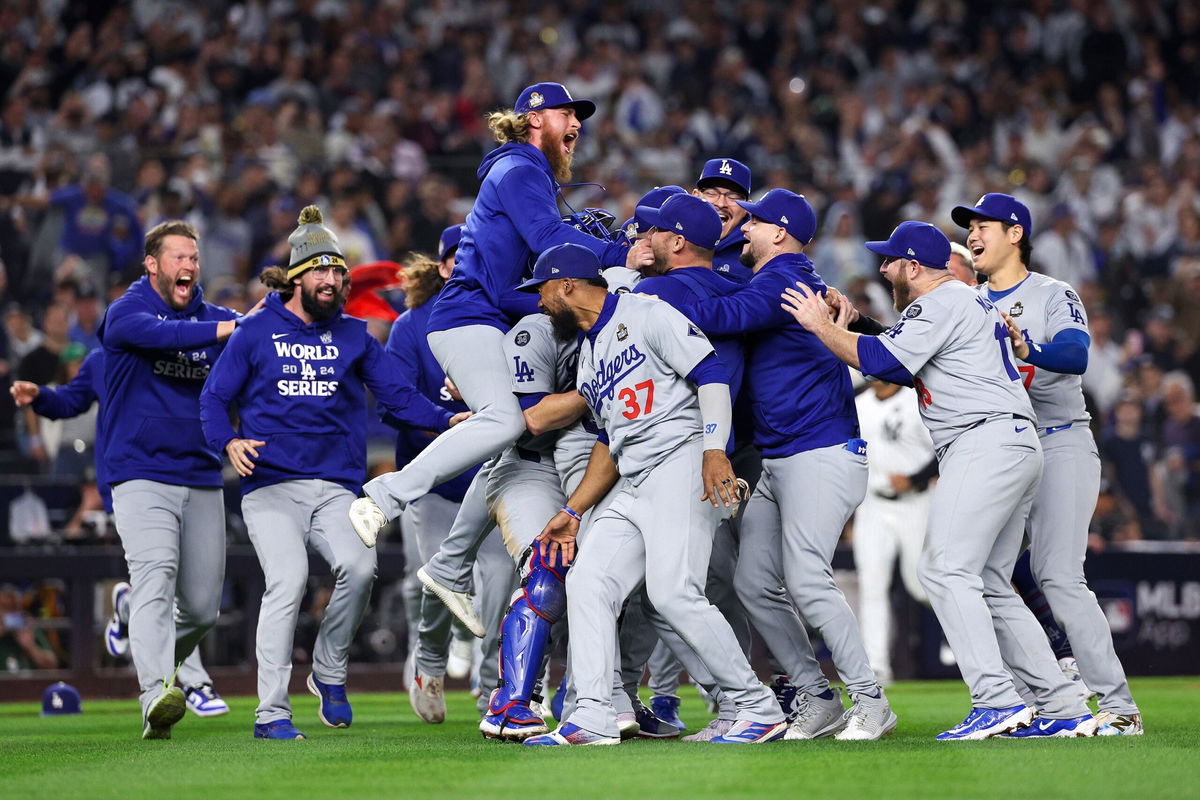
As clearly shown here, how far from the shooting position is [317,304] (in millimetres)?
8414

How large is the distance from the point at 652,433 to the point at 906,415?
6429 millimetres

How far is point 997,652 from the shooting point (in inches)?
275

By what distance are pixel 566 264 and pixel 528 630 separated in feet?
5.41

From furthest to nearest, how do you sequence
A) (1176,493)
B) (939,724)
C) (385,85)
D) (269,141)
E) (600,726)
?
(385,85)
(269,141)
(1176,493)
(939,724)
(600,726)

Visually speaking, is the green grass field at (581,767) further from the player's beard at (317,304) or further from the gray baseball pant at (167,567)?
the player's beard at (317,304)

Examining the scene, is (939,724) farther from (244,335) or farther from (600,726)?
(244,335)

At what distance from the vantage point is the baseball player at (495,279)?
739cm

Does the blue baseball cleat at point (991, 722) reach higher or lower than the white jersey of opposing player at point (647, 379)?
lower

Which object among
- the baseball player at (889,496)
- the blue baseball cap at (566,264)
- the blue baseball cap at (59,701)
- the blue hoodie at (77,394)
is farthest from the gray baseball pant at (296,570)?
the baseball player at (889,496)

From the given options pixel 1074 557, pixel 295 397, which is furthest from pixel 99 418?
pixel 1074 557

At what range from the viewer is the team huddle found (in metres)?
7.05

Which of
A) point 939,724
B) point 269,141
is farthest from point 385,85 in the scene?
point 939,724

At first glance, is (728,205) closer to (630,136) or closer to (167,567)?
(167,567)

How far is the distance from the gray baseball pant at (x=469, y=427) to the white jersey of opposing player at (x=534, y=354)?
127 millimetres
